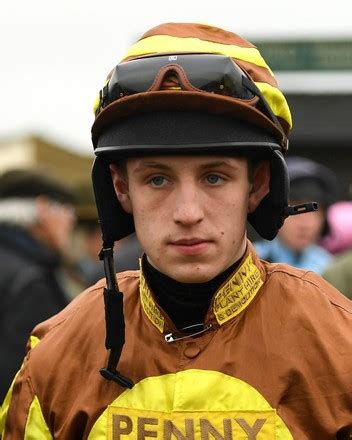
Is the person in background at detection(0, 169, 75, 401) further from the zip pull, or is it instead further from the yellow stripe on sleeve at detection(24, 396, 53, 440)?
the zip pull

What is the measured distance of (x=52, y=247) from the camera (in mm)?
6535

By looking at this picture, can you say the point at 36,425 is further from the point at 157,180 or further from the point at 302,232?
the point at 302,232

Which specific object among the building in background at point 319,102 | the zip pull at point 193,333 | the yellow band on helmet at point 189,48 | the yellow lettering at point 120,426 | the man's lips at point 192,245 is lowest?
the building in background at point 319,102

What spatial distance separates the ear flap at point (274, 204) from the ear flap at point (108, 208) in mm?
390

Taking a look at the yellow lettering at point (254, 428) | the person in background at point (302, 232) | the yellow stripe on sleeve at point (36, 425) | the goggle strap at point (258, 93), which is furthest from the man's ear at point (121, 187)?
the person in background at point (302, 232)

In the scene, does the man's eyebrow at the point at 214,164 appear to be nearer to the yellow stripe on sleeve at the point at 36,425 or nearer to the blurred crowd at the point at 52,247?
the yellow stripe on sleeve at the point at 36,425

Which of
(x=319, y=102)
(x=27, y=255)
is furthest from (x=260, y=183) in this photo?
(x=319, y=102)

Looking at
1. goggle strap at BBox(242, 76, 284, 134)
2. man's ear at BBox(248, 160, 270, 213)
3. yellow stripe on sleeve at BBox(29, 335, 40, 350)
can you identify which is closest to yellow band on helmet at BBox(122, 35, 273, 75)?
goggle strap at BBox(242, 76, 284, 134)

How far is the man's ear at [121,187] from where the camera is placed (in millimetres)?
3551

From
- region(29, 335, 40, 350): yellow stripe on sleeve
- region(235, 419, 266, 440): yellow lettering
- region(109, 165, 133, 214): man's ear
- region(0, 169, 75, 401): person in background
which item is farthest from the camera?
region(0, 169, 75, 401): person in background

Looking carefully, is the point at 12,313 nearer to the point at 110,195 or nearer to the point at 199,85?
the point at 110,195

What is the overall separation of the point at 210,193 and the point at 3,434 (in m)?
1.00

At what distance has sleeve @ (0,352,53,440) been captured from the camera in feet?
11.5

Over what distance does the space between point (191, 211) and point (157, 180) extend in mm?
171
